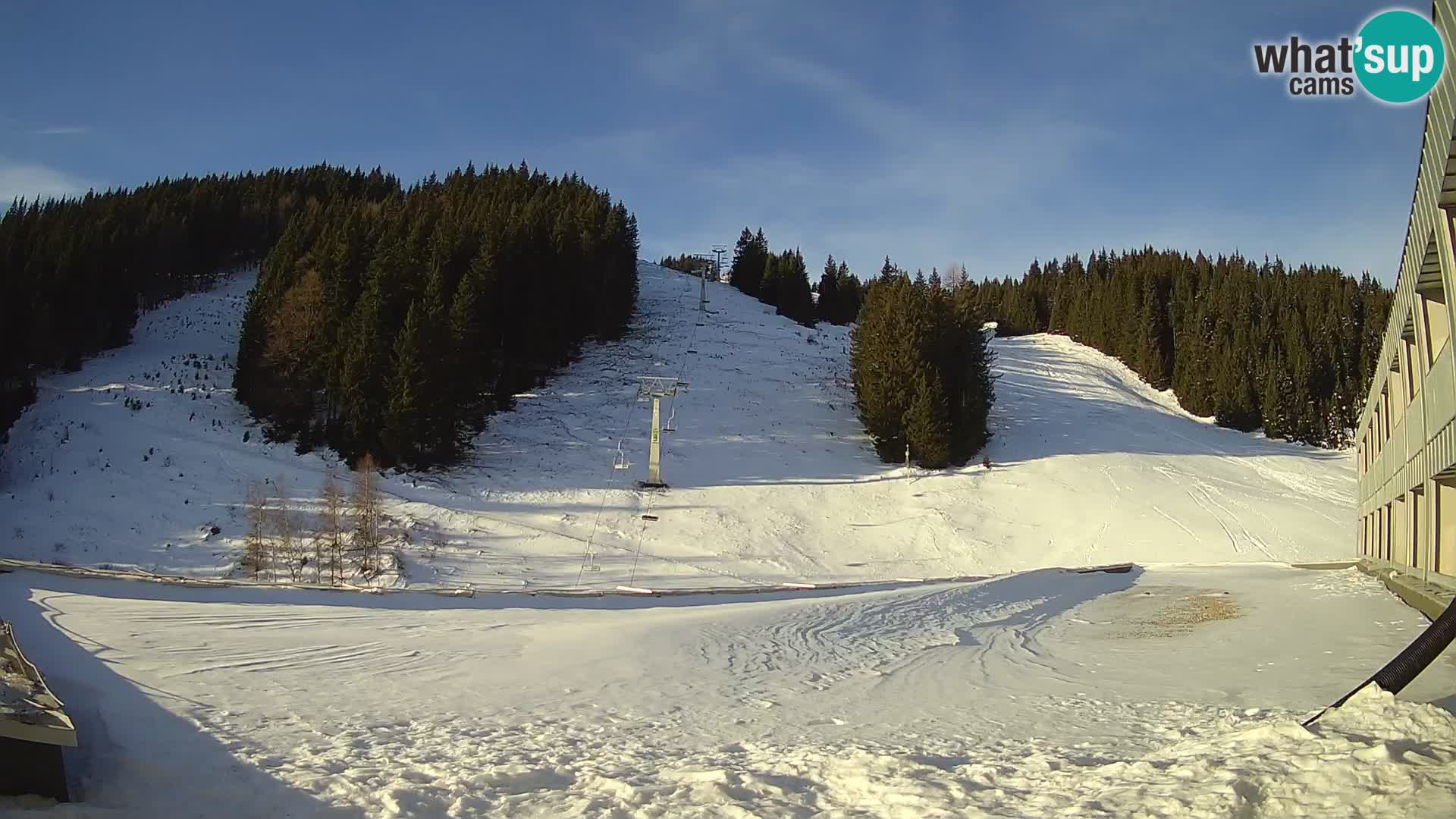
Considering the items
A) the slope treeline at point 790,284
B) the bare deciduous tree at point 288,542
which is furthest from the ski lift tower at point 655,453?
the slope treeline at point 790,284

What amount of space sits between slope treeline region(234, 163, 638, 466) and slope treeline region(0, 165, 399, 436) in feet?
25.0

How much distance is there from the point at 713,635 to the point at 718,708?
14.0 feet

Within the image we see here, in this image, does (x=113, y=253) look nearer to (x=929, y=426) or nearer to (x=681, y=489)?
(x=681, y=489)

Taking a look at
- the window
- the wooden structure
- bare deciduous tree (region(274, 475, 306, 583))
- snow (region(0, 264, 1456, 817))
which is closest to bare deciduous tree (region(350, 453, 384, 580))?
snow (region(0, 264, 1456, 817))

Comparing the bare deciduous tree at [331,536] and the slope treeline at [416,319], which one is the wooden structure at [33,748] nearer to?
the bare deciduous tree at [331,536]

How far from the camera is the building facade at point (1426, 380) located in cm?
930

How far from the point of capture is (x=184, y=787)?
6.05 meters

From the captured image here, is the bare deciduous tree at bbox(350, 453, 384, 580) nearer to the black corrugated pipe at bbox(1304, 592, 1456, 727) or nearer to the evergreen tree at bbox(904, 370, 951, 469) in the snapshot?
the evergreen tree at bbox(904, 370, 951, 469)

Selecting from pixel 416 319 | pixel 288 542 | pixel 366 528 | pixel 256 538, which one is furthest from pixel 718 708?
pixel 416 319

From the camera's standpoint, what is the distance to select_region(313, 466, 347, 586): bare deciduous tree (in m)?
23.8

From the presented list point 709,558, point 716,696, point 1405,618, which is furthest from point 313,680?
point 709,558

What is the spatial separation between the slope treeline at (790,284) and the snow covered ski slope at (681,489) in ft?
98.0

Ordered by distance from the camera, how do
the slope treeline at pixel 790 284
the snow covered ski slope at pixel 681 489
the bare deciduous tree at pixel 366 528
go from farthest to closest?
1. the slope treeline at pixel 790 284
2. the snow covered ski slope at pixel 681 489
3. the bare deciduous tree at pixel 366 528

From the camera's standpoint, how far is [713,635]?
13297mm
